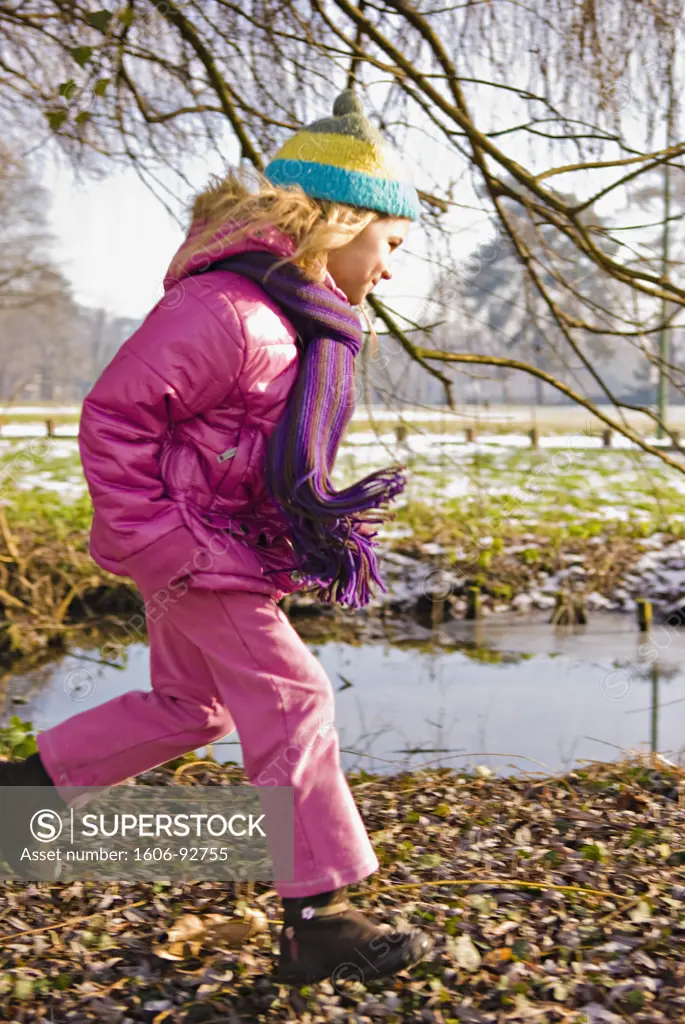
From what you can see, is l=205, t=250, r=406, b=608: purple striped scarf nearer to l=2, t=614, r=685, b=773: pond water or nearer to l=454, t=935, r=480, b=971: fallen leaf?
l=454, t=935, r=480, b=971: fallen leaf

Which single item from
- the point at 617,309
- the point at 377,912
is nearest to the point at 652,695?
the point at 617,309

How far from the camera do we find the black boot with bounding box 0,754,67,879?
231cm

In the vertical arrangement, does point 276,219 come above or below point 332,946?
above

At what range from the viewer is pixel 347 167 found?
2.22 meters

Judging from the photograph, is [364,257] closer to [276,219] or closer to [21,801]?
[276,219]

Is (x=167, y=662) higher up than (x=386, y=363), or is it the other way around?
(x=386, y=363)

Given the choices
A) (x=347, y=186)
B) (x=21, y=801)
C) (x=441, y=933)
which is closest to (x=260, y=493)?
(x=347, y=186)

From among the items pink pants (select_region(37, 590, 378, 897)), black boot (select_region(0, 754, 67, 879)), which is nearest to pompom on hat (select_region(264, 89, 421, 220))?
pink pants (select_region(37, 590, 378, 897))

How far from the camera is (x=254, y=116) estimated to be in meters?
3.98

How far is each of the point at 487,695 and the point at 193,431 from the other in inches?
135

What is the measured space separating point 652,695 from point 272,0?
11.7ft

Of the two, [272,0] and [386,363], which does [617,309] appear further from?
[272,0]

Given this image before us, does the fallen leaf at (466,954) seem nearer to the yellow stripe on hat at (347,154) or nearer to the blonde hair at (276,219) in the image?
the blonde hair at (276,219)

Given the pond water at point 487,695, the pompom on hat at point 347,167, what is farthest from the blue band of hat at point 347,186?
the pond water at point 487,695
